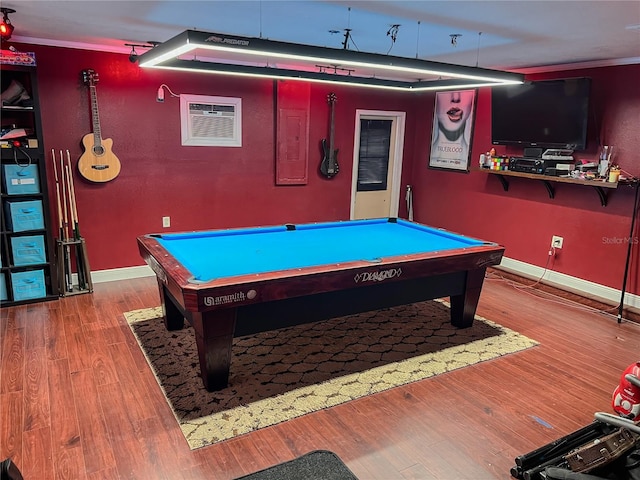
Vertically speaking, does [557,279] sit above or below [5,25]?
below

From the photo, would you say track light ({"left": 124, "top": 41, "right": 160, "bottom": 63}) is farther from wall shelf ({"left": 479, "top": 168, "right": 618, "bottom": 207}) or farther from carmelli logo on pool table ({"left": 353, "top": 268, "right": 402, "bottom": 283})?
→ wall shelf ({"left": 479, "top": 168, "right": 618, "bottom": 207})

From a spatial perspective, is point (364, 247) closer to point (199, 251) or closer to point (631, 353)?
point (199, 251)

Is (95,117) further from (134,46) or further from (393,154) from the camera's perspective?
(393,154)

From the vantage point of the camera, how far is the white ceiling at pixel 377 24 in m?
2.77

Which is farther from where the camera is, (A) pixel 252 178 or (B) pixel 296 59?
(A) pixel 252 178

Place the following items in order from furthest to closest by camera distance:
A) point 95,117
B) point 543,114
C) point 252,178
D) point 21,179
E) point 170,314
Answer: point 252,178
point 543,114
point 95,117
point 21,179
point 170,314

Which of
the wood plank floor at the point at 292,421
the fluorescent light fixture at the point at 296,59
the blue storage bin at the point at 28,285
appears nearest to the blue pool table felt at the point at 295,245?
the wood plank floor at the point at 292,421

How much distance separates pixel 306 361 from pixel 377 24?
2469 mm

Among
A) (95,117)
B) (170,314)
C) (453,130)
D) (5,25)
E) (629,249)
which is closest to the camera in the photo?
(5,25)

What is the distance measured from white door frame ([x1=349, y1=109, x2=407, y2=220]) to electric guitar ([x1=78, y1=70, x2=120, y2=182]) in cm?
311

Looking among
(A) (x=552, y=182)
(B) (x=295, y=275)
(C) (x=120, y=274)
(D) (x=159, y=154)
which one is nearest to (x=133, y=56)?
(D) (x=159, y=154)

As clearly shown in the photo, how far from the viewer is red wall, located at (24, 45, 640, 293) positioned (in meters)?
4.52

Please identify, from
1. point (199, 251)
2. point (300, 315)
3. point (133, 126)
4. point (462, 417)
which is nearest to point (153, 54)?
point (199, 251)

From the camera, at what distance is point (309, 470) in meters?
2.26
